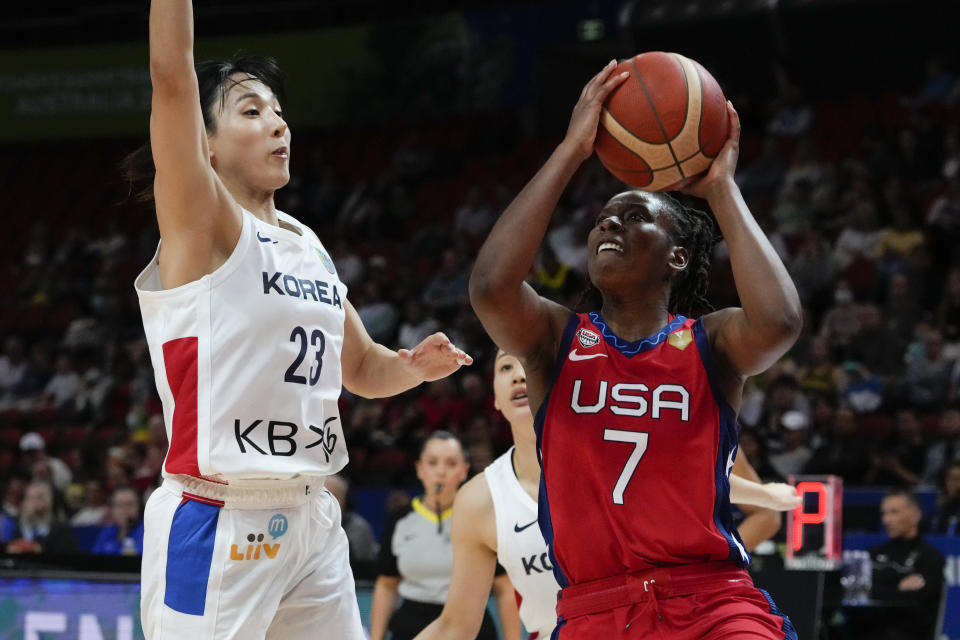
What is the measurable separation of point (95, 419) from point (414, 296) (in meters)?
4.11

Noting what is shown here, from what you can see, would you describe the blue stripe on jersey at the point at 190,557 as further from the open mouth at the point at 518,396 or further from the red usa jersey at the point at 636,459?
the open mouth at the point at 518,396

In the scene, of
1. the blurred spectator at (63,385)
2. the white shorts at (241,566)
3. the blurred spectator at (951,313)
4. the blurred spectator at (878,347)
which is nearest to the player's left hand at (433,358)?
the white shorts at (241,566)

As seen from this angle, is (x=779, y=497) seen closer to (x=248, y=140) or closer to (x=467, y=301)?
(x=248, y=140)

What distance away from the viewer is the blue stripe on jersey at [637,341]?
3.16 meters

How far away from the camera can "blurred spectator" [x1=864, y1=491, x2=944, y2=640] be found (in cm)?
745

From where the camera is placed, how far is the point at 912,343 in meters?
11.2

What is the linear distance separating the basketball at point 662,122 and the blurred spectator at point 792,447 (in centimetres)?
690

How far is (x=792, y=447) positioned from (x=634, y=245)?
7.18 meters

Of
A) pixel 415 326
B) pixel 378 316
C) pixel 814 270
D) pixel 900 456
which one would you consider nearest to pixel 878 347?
pixel 814 270

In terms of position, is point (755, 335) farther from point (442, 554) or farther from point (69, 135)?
point (69, 135)

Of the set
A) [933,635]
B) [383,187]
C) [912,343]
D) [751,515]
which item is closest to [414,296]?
[383,187]

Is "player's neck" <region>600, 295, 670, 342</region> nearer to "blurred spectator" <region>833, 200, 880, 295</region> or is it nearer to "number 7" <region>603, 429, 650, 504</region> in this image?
"number 7" <region>603, 429, 650, 504</region>

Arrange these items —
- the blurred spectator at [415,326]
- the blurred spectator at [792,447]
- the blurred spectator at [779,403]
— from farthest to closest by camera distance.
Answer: the blurred spectator at [415,326], the blurred spectator at [779,403], the blurred spectator at [792,447]

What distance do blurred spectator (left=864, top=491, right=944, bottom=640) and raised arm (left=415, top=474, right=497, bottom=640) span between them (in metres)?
3.79
